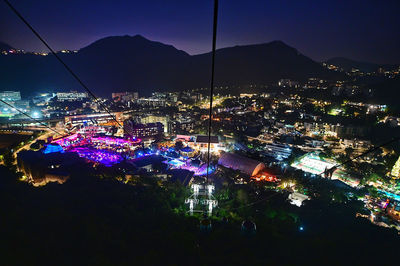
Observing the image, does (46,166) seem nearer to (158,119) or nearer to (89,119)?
(158,119)

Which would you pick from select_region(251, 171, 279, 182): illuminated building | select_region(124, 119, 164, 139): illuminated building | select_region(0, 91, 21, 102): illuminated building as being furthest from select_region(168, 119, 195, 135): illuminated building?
select_region(0, 91, 21, 102): illuminated building

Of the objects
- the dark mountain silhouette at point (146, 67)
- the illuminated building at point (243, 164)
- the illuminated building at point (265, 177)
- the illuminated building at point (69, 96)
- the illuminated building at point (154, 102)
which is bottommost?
the illuminated building at point (265, 177)

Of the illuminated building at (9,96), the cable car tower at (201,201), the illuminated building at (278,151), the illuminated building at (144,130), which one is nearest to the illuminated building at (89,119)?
the illuminated building at (144,130)

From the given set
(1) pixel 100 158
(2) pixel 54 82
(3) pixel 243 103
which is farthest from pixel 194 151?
(2) pixel 54 82

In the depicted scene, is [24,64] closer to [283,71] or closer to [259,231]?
[259,231]

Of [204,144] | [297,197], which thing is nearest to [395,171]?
[297,197]

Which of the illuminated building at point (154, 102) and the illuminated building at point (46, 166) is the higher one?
the illuminated building at point (154, 102)

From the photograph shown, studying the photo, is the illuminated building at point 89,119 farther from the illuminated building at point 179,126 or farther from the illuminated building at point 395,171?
the illuminated building at point 395,171
